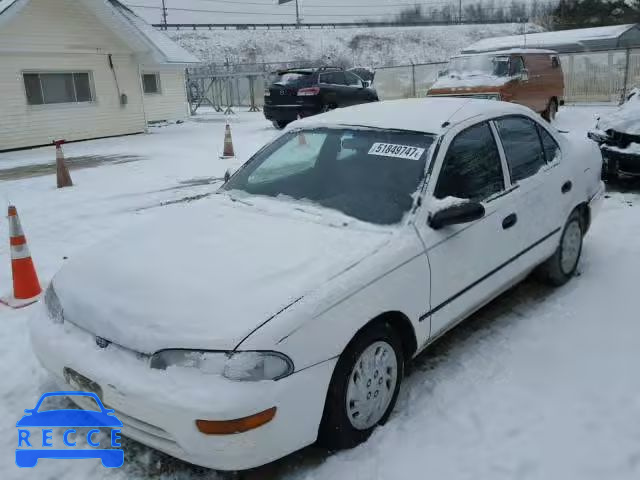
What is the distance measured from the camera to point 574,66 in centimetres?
2103

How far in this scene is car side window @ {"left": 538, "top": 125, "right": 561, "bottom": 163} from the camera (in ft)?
14.3

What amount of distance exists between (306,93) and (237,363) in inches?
566

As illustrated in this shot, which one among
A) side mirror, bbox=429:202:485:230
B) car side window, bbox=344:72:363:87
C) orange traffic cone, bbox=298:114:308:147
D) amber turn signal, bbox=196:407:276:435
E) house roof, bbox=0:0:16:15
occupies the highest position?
house roof, bbox=0:0:16:15

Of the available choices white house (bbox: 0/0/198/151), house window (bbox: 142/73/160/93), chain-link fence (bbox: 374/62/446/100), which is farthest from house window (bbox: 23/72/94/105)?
chain-link fence (bbox: 374/62/446/100)

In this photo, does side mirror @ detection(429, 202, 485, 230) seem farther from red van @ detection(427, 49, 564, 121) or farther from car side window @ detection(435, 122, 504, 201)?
red van @ detection(427, 49, 564, 121)

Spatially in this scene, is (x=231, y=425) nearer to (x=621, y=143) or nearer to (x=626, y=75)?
(x=621, y=143)

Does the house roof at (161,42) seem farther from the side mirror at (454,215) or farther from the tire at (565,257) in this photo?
the side mirror at (454,215)

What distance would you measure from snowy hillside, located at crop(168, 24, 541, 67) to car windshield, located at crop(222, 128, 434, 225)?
63466 mm

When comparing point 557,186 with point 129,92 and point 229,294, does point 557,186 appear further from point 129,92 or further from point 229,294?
point 129,92

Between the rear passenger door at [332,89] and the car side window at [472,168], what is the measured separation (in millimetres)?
12708

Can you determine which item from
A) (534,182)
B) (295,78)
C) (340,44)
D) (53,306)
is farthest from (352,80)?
(340,44)

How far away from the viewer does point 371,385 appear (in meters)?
2.82

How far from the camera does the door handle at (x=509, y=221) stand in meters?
3.69

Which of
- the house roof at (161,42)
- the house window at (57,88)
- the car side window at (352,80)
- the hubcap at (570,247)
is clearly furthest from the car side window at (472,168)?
the house roof at (161,42)
